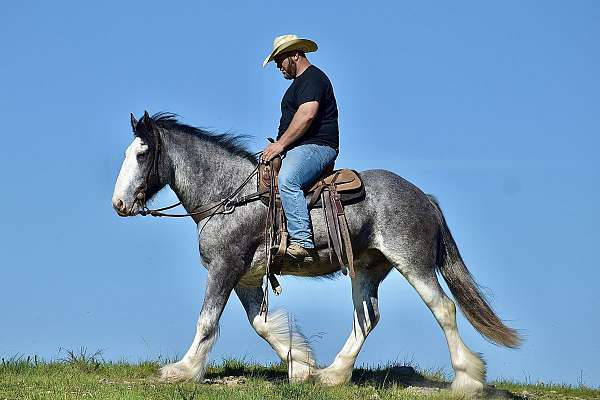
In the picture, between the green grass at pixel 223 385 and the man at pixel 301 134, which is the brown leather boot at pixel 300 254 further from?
the green grass at pixel 223 385

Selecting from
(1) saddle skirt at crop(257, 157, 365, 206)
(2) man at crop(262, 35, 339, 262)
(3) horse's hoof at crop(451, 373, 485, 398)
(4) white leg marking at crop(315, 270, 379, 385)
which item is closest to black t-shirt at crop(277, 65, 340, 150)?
(2) man at crop(262, 35, 339, 262)

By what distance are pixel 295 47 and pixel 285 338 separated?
3161 millimetres

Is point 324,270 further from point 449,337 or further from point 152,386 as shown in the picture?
point 152,386

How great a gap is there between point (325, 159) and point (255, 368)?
9.72 feet

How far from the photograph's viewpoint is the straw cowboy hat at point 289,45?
1066 centimetres

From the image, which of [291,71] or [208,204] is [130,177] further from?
[291,71]

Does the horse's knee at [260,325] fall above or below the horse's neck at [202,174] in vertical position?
below

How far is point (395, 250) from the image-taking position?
10633mm

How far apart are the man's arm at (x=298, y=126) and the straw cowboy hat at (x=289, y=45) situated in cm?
76

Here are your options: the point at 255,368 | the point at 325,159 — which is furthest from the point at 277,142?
the point at 255,368

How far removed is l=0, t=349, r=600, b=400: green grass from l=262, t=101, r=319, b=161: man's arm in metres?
2.43

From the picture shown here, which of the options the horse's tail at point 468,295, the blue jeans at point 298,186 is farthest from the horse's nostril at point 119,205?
the horse's tail at point 468,295

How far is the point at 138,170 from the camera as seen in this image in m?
10.5

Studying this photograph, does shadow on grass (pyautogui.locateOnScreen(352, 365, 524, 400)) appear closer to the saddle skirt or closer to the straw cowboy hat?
the saddle skirt
